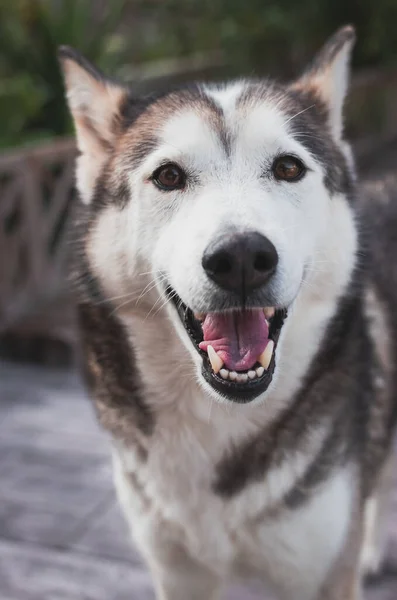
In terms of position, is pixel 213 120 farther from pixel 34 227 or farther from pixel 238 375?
pixel 34 227

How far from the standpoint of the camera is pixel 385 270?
2.25 meters

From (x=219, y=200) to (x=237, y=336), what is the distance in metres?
0.29

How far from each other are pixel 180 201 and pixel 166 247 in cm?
12

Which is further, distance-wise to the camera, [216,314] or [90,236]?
[90,236]

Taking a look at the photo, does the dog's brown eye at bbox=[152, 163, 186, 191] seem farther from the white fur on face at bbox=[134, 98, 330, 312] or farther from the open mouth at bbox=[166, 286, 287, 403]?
the open mouth at bbox=[166, 286, 287, 403]

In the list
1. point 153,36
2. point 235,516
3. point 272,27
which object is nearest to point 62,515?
point 235,516

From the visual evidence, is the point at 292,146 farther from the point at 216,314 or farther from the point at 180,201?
the point at 216,314

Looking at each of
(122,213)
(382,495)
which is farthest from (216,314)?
(382,495)

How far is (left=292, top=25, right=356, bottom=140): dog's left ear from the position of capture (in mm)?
1866

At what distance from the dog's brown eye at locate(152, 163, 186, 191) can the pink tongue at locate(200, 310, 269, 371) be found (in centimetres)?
31

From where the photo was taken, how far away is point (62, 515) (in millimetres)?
2676

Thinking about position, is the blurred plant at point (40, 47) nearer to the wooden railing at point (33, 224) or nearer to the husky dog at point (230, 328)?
the wooden railing at point (33, 224)

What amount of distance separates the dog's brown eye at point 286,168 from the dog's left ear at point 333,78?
33 cm

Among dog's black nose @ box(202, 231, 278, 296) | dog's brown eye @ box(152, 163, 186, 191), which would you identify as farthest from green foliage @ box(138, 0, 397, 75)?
dog's black nose @ box(202, 231, 278, 296)
